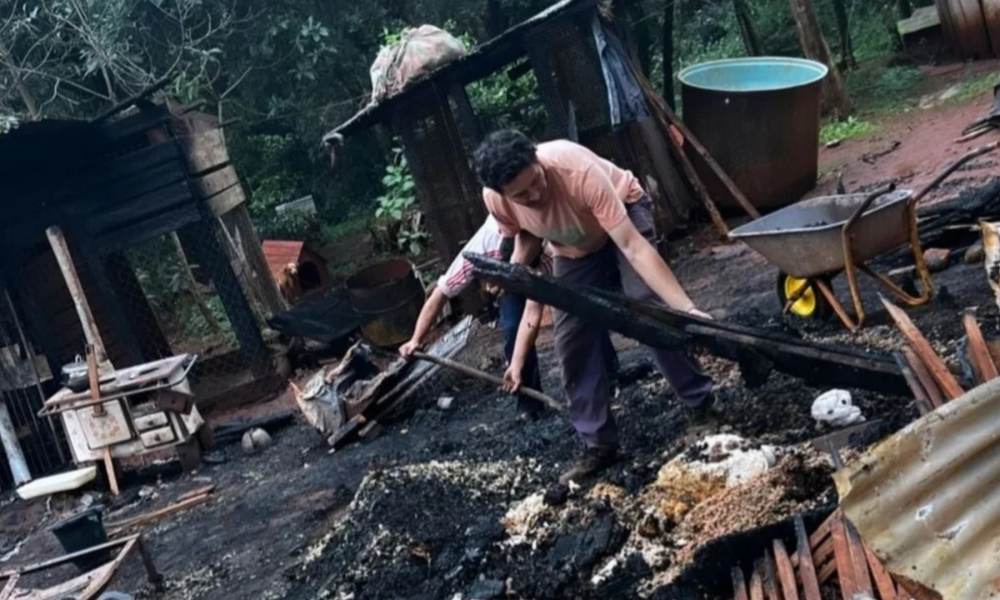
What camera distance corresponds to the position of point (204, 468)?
8.58 meters

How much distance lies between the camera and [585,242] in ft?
15.2

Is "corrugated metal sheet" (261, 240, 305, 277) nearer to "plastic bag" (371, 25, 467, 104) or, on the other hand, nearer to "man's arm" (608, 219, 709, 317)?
"plastic bag" (371, 25, 467, 104)

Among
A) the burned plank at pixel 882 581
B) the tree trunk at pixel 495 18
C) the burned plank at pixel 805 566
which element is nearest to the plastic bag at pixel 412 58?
the tree trunk at pixel 495 18

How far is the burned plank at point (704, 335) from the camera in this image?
3.67 meters

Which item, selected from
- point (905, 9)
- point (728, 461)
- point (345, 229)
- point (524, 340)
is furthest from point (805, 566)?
point (905, 9)

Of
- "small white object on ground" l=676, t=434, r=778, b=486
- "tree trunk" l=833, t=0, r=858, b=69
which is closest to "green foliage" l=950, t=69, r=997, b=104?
"tree trunk" l=833, t=0, r=858, b=69

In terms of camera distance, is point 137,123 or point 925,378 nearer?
point 925,378

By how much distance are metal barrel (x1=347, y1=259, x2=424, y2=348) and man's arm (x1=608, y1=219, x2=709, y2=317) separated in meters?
6.70

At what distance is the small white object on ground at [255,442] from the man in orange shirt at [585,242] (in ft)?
13.5

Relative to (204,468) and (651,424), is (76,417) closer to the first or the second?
(204,468)

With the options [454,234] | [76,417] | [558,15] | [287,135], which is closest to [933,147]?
[558,15]

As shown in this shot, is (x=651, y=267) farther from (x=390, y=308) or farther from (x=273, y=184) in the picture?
(x=273, y=184)

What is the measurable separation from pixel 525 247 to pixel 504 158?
0.85 meters

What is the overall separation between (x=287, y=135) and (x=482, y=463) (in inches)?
479
